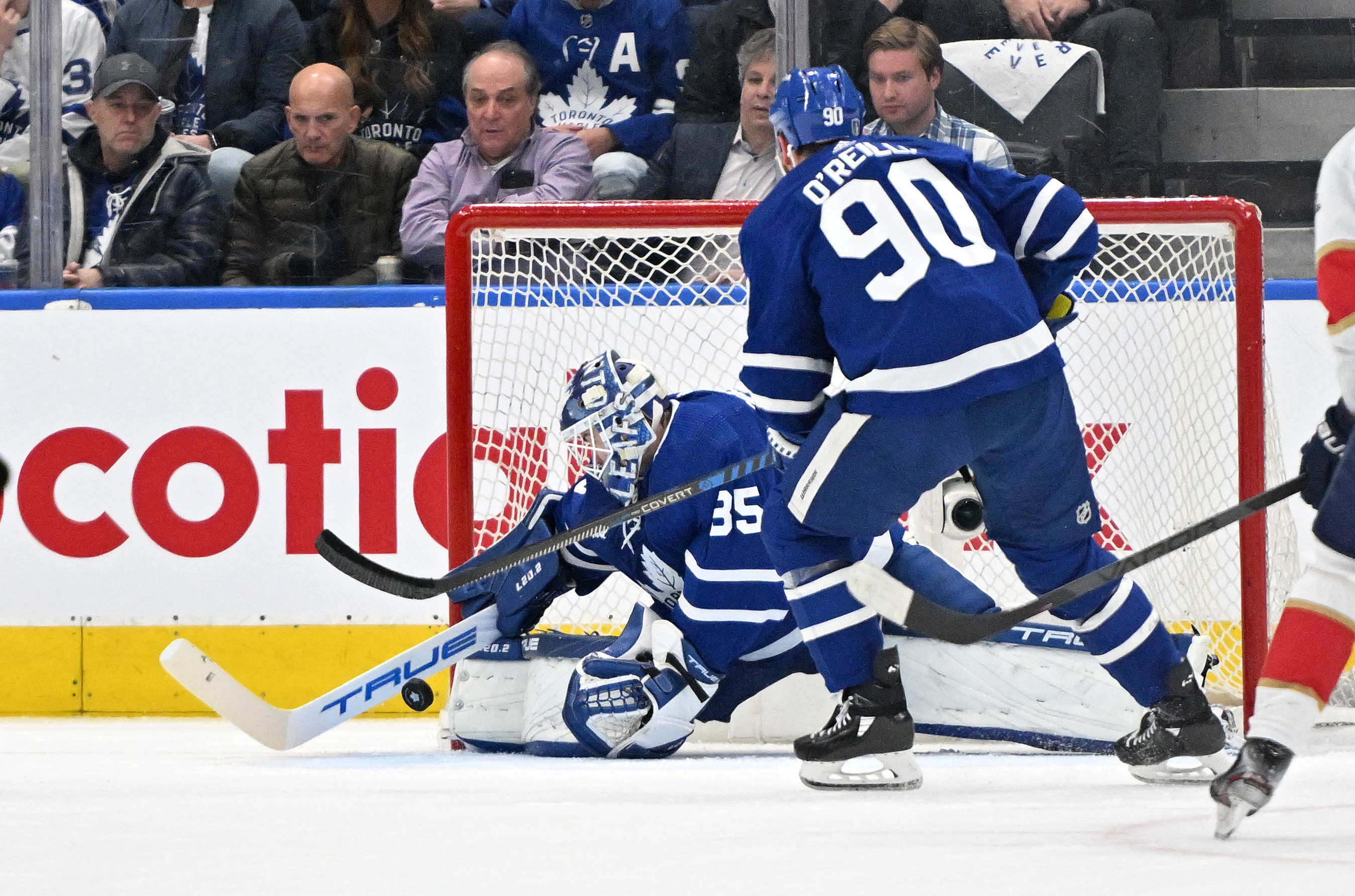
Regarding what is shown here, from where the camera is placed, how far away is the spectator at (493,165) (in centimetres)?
396

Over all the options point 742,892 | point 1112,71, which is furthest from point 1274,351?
point 742,892

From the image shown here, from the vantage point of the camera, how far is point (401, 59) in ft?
13.4

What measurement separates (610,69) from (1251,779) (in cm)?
269

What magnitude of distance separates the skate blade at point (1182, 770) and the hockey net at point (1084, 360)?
0.75 metres

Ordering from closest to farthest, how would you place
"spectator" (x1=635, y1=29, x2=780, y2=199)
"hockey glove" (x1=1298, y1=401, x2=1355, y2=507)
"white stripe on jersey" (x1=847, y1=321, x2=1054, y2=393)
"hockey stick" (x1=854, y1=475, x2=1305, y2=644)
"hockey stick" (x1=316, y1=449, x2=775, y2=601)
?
"hockey glove" (x1=1298, y1=401, x2=1355, y2=507)
"hockey stick" (x1=854, y1=475, x2=1305, y2=644)
"white stripe on jersey" (x1=847, y1=321, x2=1054, y2=393)
"hockey stick" (x1=316, y1=449, x2=775, y2=601)
"spectator" (x1=635, y1=29, x2=780, y2=199)

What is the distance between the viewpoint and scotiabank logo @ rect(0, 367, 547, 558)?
3963 millimetres

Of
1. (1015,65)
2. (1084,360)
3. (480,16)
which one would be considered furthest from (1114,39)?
(480,16)

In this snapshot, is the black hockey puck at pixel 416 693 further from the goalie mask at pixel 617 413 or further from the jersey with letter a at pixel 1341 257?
the jersey with letter a at pixel 1341 257

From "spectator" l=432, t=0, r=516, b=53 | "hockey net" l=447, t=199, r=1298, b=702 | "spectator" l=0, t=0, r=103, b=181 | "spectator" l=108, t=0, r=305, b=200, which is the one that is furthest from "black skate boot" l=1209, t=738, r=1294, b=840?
"spectator" l=0, t=0, r=103, b=181

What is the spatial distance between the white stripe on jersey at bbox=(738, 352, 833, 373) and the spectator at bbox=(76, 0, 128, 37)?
7.78ft

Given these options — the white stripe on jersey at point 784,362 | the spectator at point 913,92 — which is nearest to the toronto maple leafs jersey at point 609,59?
the spectator at point 913,92

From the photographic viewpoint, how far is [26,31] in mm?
4039

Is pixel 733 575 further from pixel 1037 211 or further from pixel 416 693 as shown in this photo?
pixel 1037 211

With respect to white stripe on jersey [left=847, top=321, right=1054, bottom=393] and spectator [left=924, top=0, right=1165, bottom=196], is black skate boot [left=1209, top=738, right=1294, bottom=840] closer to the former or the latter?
white stripe on jersey [left=847, top=321, right=1054, bottom=393]
